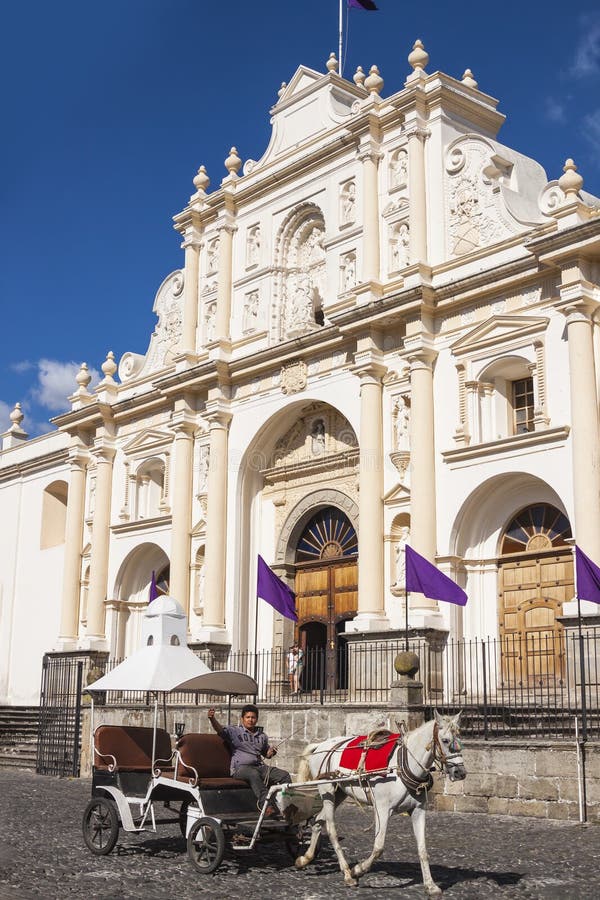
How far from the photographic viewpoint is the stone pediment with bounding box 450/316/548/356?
19.0 metres

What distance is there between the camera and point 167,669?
39.5 ft

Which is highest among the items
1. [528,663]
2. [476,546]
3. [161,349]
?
[161,349]

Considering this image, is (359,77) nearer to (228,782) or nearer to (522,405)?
(522,405)

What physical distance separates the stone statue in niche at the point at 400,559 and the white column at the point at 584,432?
408 cm

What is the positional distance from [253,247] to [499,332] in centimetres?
857

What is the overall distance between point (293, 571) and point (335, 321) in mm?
5893

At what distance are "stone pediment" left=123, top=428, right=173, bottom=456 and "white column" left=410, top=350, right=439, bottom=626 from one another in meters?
8.22

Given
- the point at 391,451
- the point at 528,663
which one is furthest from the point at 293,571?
the point at 528,663

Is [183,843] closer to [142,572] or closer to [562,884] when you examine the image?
[562,884]

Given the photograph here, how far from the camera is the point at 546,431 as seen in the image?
18.3 m

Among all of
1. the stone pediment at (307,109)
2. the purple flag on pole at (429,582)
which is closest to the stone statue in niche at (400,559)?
the purple flag on pole at (429,582)

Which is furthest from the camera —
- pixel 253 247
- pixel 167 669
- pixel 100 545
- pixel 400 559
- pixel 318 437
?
pixel 100 545

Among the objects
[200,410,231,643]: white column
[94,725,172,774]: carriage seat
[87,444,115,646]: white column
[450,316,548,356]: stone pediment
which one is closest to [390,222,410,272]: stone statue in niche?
[450,316,548,356]: stone pediment

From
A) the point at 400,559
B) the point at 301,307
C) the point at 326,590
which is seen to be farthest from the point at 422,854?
the point at 301,307
